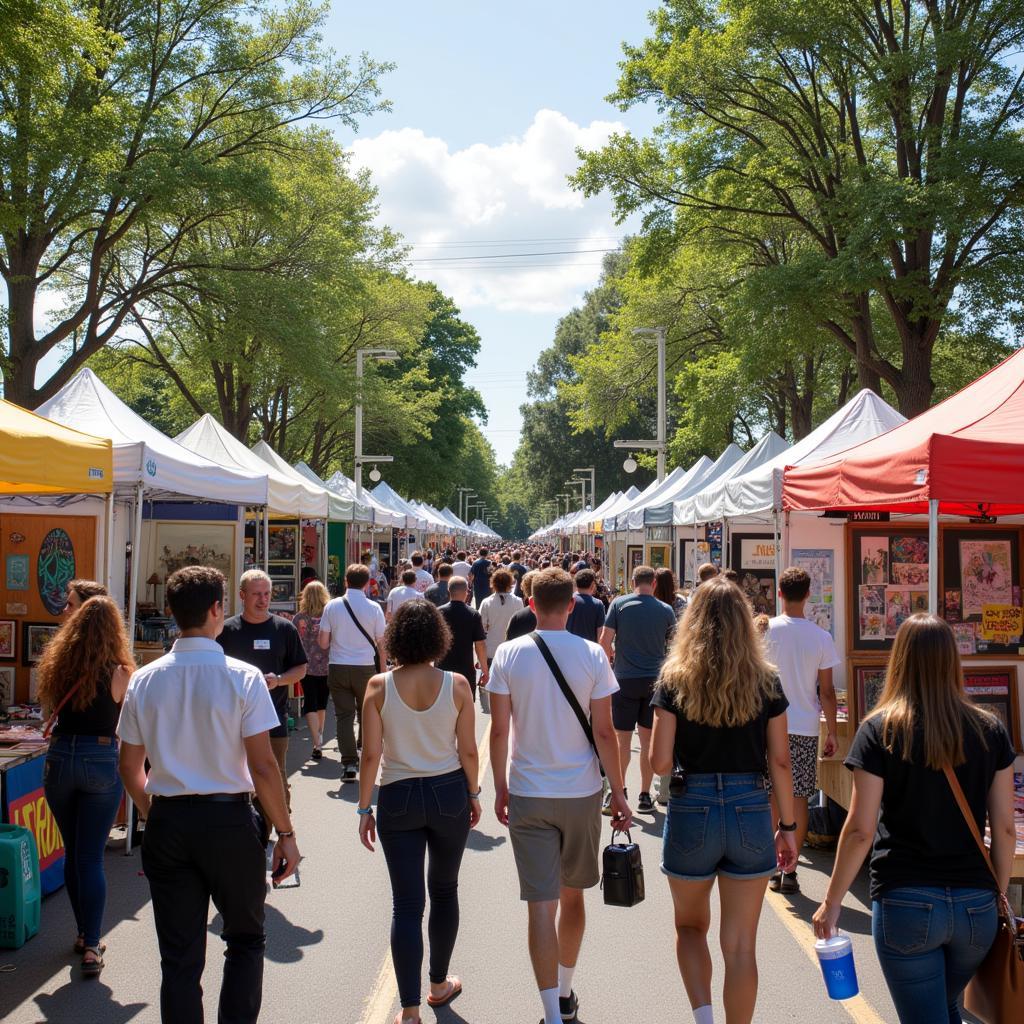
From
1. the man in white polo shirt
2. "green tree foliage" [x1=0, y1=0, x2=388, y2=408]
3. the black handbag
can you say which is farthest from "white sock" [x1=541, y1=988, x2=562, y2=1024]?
"green tree foliage" [x1=0, y1=0, x2=388, y2=408]

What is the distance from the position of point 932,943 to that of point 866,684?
181 inches

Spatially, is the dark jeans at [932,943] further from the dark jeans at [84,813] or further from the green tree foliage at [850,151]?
the green tree foliage at [850,151]

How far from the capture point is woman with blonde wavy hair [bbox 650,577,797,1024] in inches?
151

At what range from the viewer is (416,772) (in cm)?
430

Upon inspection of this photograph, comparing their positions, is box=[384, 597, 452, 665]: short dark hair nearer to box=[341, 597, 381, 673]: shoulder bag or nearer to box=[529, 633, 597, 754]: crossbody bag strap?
box=[529, 633, 597, 754]: crossbody bag strap

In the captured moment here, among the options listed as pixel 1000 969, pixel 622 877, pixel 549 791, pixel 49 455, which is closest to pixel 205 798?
pixel 549 791

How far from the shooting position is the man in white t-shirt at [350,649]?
938cm

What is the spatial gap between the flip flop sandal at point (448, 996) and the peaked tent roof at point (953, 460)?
11.2 feet

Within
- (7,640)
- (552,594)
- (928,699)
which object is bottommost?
(7,640)

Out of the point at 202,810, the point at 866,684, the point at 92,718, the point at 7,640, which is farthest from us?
the point at 7,640

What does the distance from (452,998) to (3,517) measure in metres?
5.84

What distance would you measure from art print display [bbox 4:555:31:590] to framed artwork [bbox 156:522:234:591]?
176 inches

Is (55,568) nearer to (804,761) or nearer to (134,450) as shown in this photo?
(134,450)

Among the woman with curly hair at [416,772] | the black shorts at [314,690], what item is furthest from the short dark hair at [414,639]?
the black shorts at [314,690]
